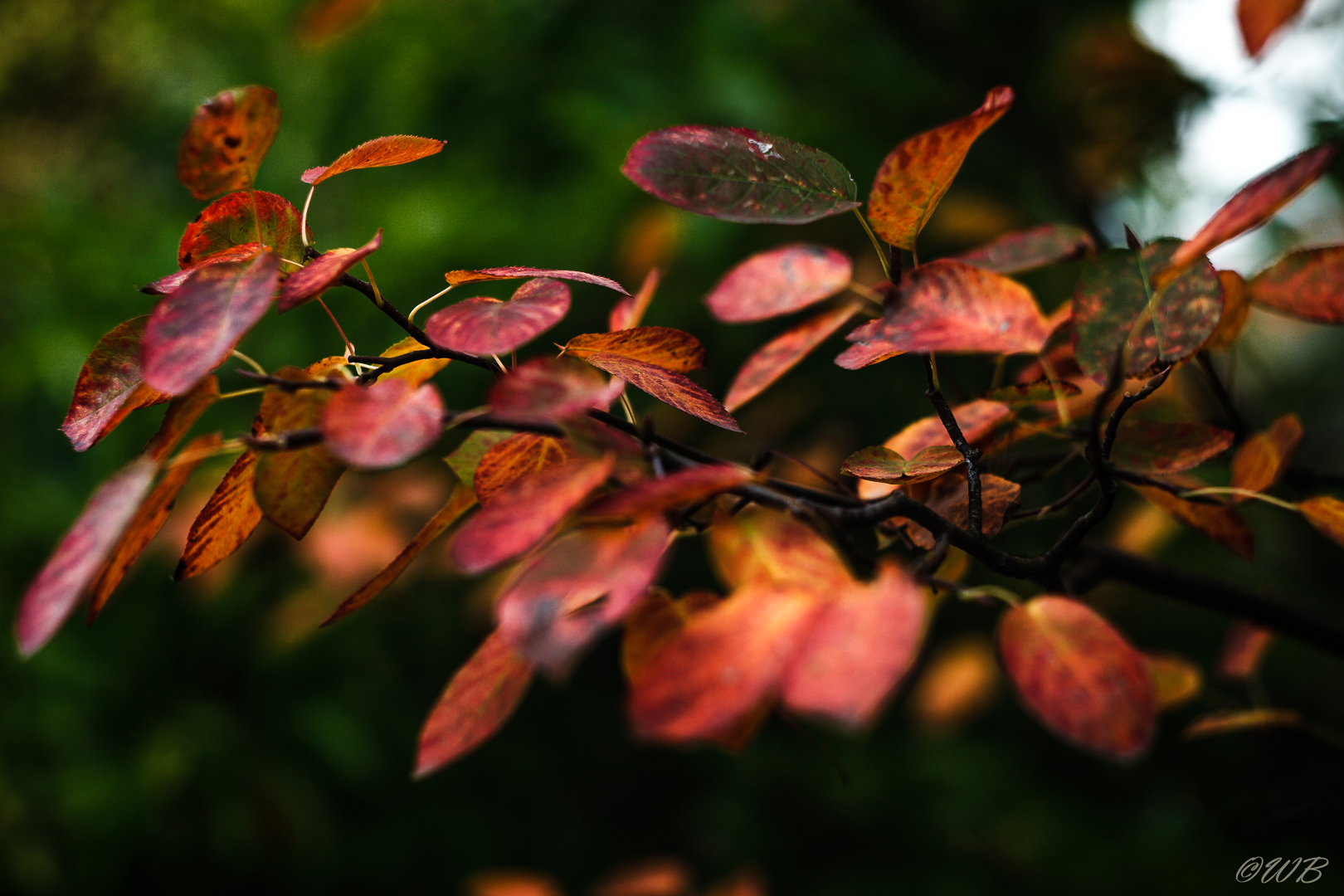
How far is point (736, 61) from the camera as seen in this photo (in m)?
1.18

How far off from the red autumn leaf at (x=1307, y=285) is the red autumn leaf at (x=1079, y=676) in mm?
208

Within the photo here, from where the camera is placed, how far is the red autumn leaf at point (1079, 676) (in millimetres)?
210

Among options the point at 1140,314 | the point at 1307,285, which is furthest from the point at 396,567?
the point at 1307,285

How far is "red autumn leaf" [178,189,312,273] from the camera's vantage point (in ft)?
1.01

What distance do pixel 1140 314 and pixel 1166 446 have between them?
0.30ft

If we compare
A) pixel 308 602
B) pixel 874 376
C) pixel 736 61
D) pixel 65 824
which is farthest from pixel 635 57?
pixel 65 824

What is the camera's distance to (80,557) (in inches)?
8.4

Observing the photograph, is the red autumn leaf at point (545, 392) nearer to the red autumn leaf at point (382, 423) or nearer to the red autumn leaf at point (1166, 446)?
the red autumn leaf at point (382, 423)

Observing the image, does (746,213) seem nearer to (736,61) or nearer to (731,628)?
(731,628)

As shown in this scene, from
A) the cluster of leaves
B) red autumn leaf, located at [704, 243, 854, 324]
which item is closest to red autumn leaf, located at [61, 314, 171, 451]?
the cluster of leaves

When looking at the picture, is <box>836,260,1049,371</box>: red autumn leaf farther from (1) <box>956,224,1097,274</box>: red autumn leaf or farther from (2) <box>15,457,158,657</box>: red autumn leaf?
(2) <box>15,457,158,657</box>: red autumn leaf

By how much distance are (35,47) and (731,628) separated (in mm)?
3817

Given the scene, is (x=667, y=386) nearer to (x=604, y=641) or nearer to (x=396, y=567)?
(x=396, y=567)

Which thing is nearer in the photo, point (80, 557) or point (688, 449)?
point (80, 557)
